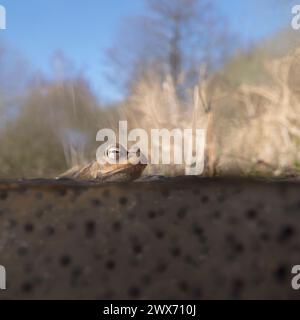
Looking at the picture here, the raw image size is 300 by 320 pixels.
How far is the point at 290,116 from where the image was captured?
2398 mm

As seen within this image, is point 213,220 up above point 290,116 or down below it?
below

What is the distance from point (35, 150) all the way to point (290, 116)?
266 centimetres

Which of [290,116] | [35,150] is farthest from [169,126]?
[35,150]

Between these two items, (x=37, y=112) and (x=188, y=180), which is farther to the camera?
(x=37, y=112)

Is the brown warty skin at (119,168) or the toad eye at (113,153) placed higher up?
the toad eye at (113,153)

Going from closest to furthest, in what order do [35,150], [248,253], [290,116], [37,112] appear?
[248,253]
[290,116]
[37,112]
[35,150]

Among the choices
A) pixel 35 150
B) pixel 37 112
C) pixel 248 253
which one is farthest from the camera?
pixel 35 150

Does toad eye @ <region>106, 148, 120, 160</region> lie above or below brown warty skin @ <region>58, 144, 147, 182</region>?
above

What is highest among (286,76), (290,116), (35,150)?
(286,76)

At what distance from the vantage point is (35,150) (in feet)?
13.6

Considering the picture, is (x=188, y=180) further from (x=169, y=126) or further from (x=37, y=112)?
(x=37, y=112)
